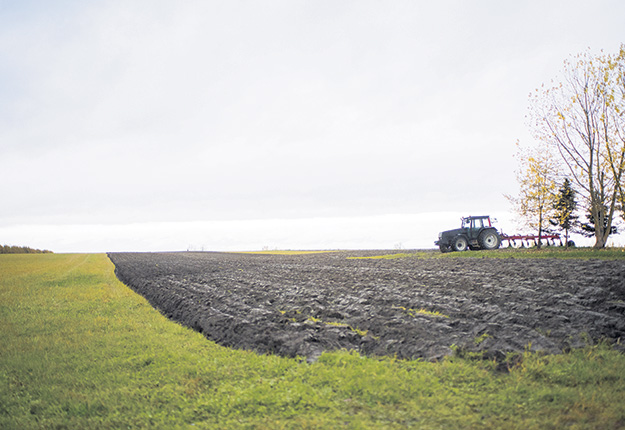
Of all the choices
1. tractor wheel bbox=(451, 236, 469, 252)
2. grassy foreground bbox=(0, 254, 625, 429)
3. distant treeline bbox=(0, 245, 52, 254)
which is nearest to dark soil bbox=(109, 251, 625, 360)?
grassy foreground bbox=(0, 254, 625, 429)

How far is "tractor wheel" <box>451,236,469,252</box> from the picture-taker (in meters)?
29.2

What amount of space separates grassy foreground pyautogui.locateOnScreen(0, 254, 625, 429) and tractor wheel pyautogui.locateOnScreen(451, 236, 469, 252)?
75.0 feet

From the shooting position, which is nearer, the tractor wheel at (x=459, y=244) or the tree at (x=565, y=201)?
the tree at (x=565, y=201)

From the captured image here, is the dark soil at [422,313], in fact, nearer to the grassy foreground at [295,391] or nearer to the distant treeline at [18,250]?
the grassy foreground at [295,391]

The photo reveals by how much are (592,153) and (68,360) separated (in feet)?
99.2

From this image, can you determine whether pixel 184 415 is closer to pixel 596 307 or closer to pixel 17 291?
pixel 596 307

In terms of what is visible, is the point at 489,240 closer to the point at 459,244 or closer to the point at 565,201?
the point at 459,244

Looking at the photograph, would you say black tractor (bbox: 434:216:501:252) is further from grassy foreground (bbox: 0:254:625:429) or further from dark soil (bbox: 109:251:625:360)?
grassy foreground (bbox: 0:254:625:429)

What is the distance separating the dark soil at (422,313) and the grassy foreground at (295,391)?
21.1 inches

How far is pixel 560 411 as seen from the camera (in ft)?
16.6

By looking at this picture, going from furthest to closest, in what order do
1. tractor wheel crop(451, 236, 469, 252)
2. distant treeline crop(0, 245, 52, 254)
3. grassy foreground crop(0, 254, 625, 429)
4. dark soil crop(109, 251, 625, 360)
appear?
distant treeline crop(0, 245, 52, 254), tractor wheel crop(451, 236, 469, 252), dark soil crop(109, 251, 625, 360), grassy foreground crop(0, 254, 625, 429)

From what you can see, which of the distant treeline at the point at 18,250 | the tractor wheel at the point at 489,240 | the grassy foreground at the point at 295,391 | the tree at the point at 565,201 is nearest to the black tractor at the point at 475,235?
the tractor wheel at the point at 489,240

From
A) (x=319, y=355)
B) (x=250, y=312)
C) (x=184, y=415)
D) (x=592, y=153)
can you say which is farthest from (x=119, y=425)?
(x=592, y=153)

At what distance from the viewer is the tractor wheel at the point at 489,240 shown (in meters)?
29.3
